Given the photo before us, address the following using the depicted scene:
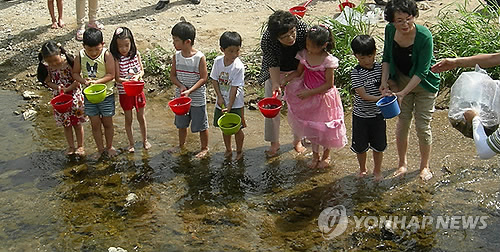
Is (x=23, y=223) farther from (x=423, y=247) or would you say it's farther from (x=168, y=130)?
(x=423, y=247)

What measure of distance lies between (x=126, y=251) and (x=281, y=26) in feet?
6.90

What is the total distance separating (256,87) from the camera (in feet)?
21.5

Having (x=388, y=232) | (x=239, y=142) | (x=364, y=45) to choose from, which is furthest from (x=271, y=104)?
(x=388, y=232)

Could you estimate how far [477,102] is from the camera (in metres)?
3.53

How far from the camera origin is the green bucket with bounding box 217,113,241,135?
4.64 metres

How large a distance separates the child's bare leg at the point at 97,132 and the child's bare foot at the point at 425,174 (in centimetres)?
296

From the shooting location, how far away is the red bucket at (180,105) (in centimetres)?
469

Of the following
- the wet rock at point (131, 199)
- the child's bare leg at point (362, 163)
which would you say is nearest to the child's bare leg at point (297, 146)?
the child's bare leg at point (362, 163)

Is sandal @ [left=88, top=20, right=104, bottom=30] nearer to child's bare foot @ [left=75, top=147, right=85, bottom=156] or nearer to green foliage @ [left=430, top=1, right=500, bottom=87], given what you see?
child's bare foot @ [left=75, top=147, right=85, bottom=156]

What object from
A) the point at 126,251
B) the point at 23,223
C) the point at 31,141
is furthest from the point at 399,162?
the point at 31,141

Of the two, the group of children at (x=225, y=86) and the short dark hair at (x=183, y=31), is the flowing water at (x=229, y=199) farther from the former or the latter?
the short dark hair at (x=183, y=31)

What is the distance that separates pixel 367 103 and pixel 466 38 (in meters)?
2.52

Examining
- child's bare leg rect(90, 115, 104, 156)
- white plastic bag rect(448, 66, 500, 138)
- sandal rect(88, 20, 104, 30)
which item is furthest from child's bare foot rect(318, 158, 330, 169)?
sandal rect(88, 20, 104, 30)

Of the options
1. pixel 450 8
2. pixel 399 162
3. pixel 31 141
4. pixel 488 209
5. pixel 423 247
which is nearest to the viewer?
pixel 423 247
